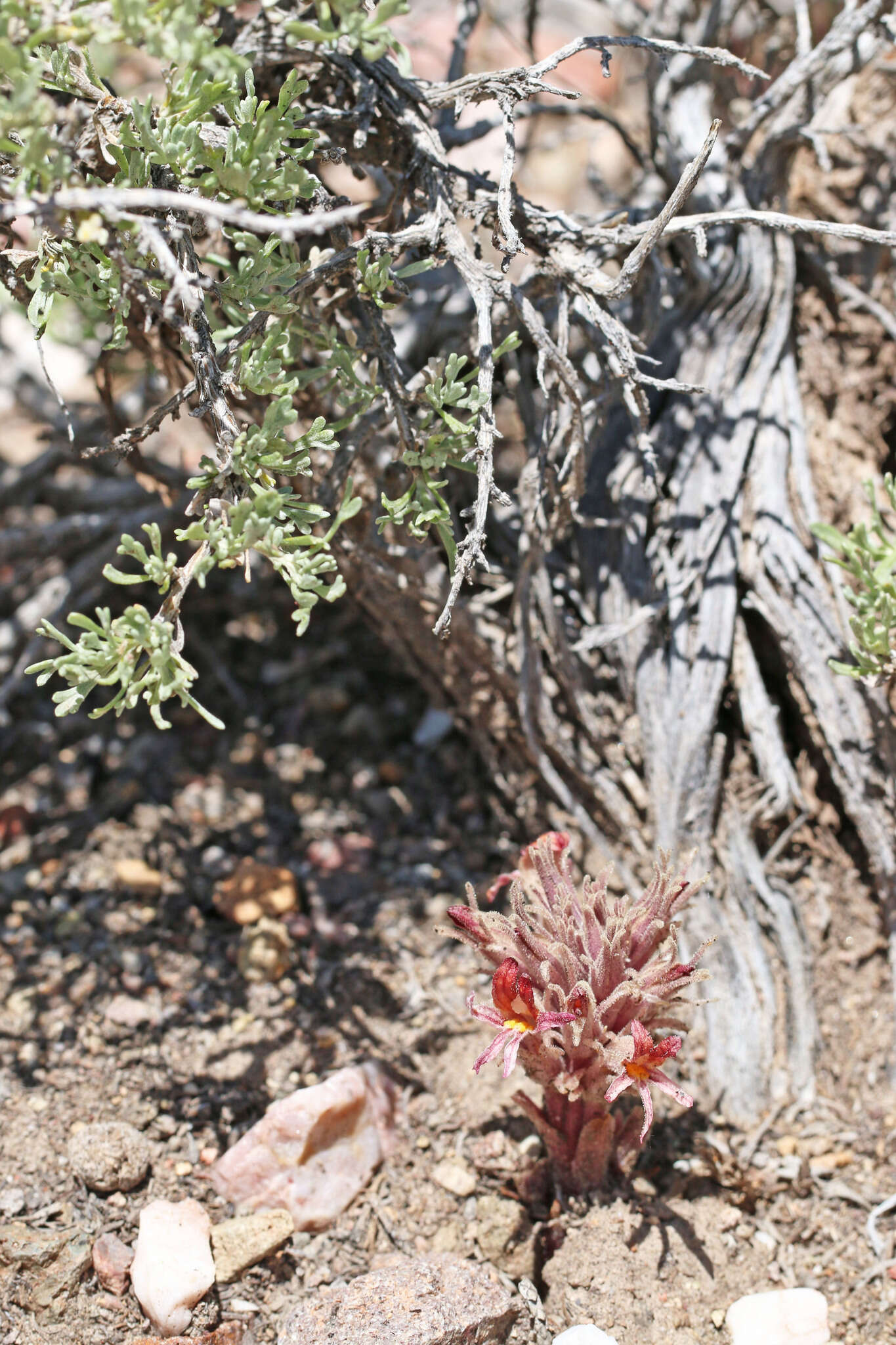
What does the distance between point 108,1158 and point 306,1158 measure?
1.36ft

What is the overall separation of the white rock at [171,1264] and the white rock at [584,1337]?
693 millimetres

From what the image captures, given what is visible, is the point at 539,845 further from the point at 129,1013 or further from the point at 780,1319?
the point at 129,1013

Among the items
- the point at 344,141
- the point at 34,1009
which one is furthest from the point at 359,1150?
the point at 344,141

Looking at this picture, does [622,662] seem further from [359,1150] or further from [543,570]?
[359,1150]

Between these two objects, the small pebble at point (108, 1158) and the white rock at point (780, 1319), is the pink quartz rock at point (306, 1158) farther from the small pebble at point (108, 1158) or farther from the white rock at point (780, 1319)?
the white rock at point (780, 1319)

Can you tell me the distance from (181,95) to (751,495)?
64.9 inches

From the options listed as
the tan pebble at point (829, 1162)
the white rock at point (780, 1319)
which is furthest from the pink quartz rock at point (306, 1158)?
the tan pebble at point (829, 1162)

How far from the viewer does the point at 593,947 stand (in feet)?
6.57

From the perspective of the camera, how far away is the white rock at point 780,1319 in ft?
6.63

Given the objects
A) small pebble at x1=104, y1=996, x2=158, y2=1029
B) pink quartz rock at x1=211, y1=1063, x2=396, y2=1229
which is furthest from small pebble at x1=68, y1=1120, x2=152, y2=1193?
small pebble at x1=104, y1=996, x2=158, y2=1029

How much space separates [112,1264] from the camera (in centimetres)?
206

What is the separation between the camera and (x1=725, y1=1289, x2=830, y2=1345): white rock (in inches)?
79.6

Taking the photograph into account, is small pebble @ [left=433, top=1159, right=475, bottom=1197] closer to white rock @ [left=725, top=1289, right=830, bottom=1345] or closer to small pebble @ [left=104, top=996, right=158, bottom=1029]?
white rock @ [left=725, top=1289, right=830, bottom=1345]

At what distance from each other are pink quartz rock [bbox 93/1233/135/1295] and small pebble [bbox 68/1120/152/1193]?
121mm
